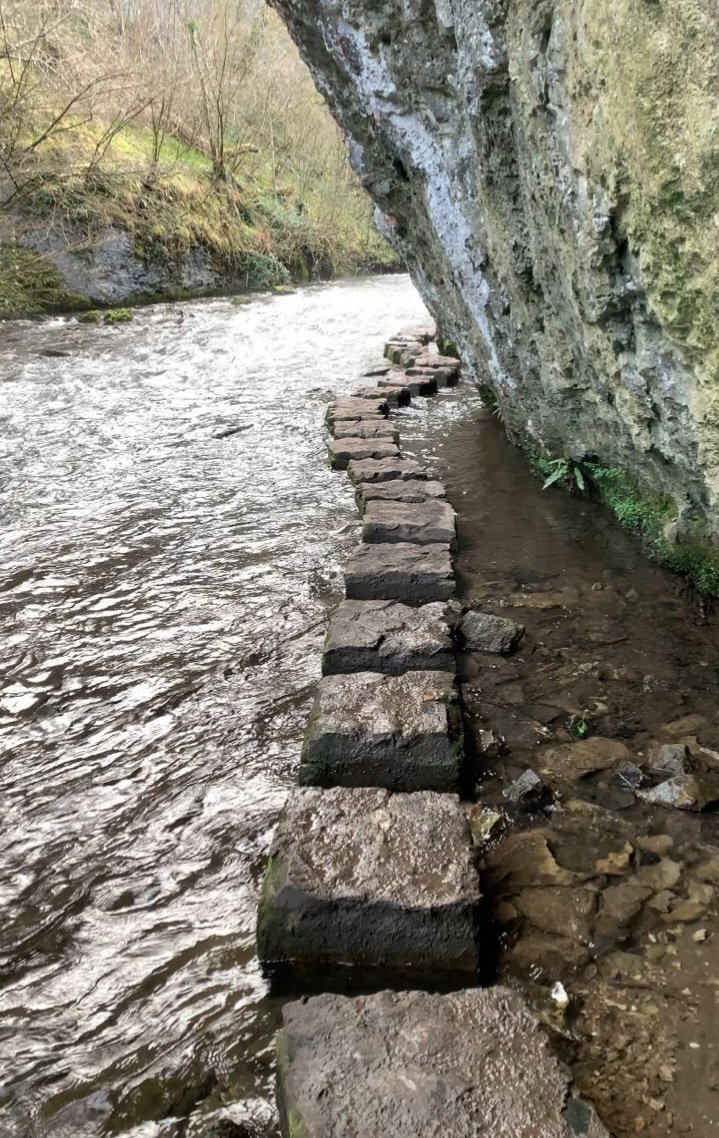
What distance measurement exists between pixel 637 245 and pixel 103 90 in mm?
13569

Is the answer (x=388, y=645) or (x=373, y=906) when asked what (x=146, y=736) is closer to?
(x=388, y=645)

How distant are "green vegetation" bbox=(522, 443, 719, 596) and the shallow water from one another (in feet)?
4.40

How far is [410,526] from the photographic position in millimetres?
A: 4188

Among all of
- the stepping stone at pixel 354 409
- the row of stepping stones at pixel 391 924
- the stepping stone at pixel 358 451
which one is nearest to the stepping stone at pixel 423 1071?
the row of stepping stones at pixel 391 924

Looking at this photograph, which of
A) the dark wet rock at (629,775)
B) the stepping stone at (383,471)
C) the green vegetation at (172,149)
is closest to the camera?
the dark wet rock at (629,775)

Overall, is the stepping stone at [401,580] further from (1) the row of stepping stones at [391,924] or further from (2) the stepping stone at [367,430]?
(2) the stepping stone at [367,430]

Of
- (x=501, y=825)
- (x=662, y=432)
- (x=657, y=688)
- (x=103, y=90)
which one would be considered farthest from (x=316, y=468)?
(x=103, y=90)

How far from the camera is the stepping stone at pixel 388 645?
3.01 meters

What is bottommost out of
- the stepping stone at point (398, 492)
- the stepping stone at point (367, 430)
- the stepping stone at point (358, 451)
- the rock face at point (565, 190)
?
the stepping stone at point (367, 430)

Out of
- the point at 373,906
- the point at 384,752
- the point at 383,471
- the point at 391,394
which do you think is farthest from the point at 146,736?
the point at 391,394

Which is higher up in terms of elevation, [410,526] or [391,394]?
[410,526]

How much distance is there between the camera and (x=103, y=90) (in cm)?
1327

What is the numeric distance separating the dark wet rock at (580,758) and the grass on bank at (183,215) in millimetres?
11644

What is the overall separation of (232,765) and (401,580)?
4.34 ft
